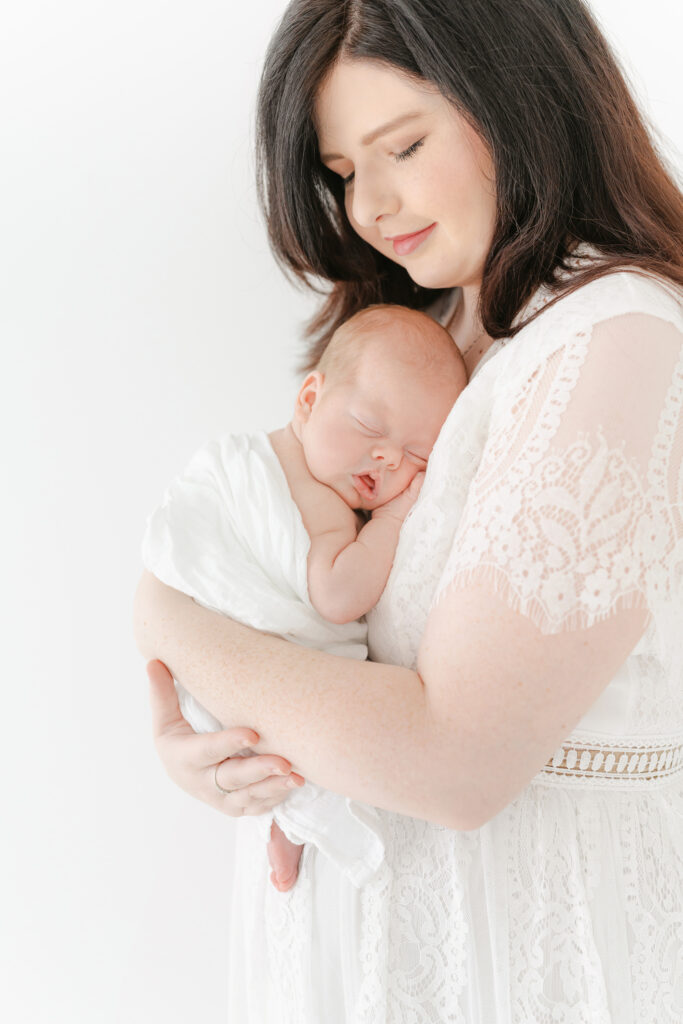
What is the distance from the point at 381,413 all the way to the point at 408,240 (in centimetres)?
32

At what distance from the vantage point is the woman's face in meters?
1.48

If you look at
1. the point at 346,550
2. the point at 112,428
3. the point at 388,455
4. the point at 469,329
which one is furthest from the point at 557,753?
the point at 112,428

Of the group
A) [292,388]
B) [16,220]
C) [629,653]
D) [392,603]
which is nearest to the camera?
[629,653]

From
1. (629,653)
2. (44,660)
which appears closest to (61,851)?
(44,660)

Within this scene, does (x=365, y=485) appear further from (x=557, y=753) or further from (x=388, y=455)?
(x=557, y=753)

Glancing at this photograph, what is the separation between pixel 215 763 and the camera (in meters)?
1.41

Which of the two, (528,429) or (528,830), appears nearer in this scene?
(528,429)

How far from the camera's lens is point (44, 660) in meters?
1.98

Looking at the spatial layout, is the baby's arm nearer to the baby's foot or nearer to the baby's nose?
the baby's nose

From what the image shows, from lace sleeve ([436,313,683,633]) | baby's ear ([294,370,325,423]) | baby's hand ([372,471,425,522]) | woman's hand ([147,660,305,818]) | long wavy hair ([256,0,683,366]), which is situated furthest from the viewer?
baby's ear ([294,370,325,423])

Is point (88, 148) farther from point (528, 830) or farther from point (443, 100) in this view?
point (528, 830)

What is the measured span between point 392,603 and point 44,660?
0.91 m

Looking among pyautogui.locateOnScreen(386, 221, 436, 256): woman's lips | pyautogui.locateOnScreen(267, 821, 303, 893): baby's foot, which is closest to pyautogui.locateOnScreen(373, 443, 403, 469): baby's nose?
pyautogui.locateOnScreen(386, 221, 436, 256): woman's lips

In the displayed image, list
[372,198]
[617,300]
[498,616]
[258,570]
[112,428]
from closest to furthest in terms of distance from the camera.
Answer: [498,616] < [617,300] < [258,570] < [372,198] < [112,428]
